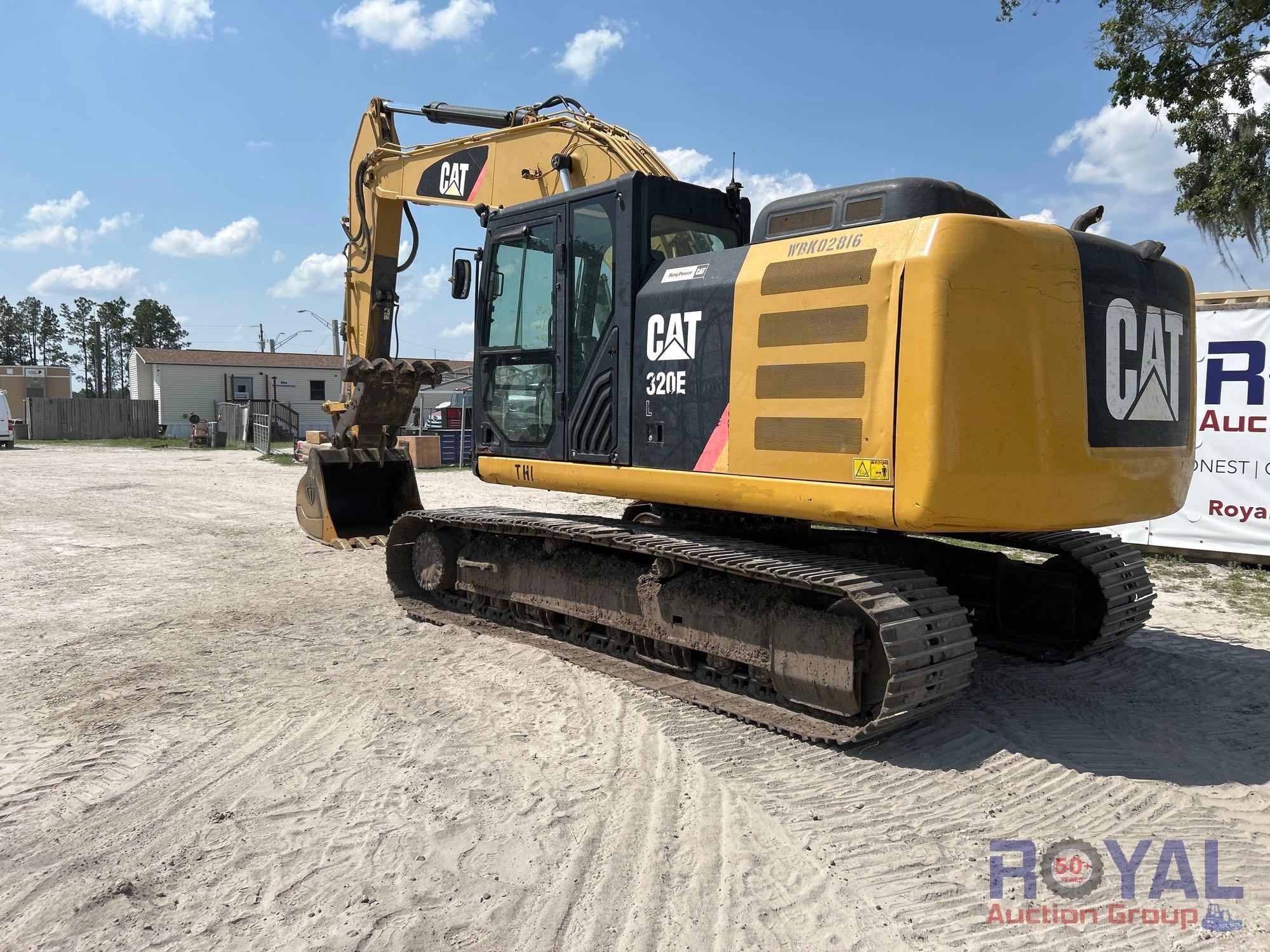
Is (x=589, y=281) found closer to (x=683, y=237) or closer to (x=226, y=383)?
(x=683, y=237)

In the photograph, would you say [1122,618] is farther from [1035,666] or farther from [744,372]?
[744,372]

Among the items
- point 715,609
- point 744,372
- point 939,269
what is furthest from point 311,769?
point 939,269

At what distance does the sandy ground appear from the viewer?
305cm

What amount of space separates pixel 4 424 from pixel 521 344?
99.5 feet

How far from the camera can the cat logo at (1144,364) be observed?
4.48 meters

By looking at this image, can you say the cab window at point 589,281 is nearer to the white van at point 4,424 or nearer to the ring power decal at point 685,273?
the ring power decal at point 685,273

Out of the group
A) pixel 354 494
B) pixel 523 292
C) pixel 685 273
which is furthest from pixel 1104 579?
pixel 354 494

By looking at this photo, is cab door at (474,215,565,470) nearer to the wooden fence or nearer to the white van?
the white van

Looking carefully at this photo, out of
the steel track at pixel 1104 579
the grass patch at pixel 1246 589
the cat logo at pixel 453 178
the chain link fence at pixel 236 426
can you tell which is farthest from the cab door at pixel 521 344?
the chain link fence at pixel 236 426

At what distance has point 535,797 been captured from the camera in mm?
3945

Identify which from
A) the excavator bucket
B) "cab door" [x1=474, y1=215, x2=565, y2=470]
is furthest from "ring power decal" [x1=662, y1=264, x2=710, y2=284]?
the excavator bucket

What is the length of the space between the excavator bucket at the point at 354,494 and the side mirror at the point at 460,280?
4152 millimetres

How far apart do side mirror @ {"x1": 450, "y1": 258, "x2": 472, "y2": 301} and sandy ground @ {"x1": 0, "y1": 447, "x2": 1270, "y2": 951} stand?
2.52 m

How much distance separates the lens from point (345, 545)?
32.7 feet
